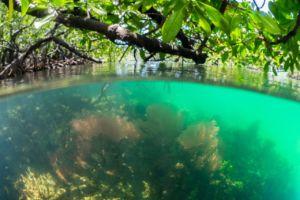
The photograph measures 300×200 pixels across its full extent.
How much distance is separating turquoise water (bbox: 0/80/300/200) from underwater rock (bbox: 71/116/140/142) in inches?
0.5

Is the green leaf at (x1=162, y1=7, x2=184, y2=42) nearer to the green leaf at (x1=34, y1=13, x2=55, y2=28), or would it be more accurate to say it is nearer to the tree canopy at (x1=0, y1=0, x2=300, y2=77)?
the tree canopy at (x1=0, y1=0, x2=300, y2=77)

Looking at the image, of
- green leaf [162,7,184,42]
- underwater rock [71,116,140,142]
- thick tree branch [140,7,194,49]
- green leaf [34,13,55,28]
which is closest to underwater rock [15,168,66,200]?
underwater rock [71,116,140,142]

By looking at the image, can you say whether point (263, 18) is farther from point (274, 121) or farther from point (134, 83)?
point (274, 121)

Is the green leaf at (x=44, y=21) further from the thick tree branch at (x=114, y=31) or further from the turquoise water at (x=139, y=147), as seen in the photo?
the turquoise water at (x=139, y=147)

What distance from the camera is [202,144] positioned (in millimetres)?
4613

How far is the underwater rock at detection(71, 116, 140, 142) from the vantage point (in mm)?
4527

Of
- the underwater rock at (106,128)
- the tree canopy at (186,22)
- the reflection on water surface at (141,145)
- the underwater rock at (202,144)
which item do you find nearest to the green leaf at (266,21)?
the tree canopy at (186,22)

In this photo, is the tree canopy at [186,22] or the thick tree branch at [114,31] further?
the thick tree branch at [114,31]

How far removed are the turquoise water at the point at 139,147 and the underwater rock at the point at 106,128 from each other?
0.04 feet

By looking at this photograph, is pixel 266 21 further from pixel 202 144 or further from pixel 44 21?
pixel 202 144

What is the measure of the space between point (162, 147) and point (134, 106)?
111cm

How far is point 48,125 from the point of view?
500cm

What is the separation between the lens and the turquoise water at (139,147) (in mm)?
4105

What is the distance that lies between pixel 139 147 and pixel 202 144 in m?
0.83
